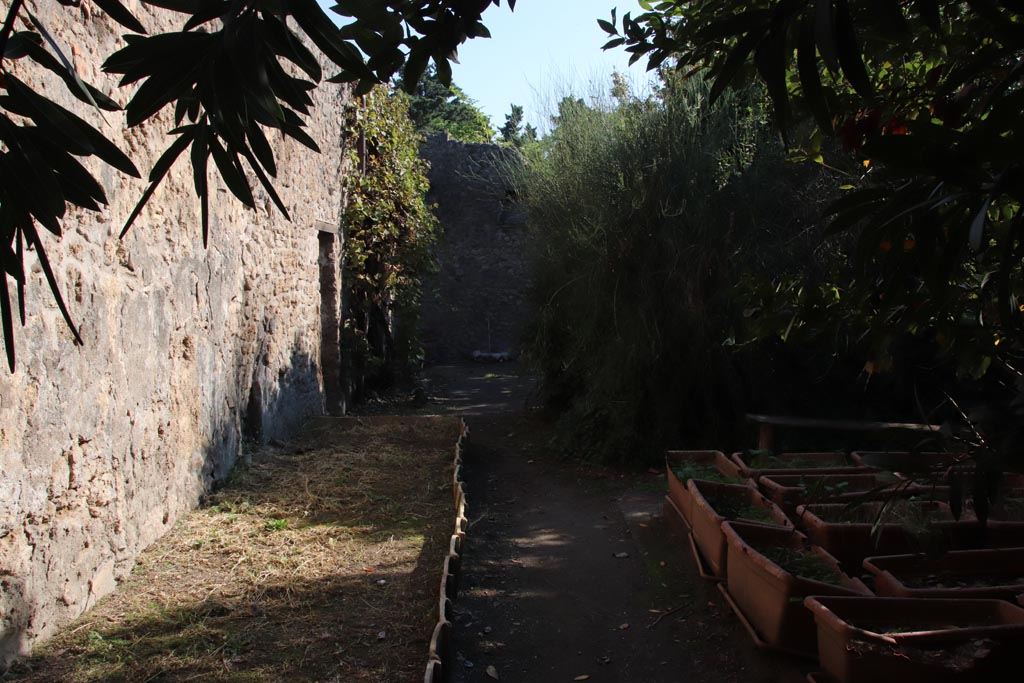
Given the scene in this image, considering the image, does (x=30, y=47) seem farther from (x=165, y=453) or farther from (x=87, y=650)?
(x=165, y=453)

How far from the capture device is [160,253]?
3979mm

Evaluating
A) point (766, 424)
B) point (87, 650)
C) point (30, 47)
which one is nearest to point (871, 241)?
point (30, 47)

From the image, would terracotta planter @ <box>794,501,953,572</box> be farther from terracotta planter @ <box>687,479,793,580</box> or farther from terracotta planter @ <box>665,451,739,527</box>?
terracotta planter @ <box>665,451,739,527</box>

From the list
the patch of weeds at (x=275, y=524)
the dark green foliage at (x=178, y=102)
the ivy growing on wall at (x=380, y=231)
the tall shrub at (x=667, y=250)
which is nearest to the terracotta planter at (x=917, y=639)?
the dark green foliage at (x=178, y=102)

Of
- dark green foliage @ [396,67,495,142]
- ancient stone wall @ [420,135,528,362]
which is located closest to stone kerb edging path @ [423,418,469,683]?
ancient stone wall @ [420,135,528,362]

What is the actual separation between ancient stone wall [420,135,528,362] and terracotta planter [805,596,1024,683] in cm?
1177

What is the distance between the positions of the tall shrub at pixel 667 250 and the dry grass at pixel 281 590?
6.17 feet

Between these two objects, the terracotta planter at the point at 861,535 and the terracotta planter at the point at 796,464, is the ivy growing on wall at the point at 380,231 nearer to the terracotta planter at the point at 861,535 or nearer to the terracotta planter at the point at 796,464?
the terracotta planter at the point at 796,464

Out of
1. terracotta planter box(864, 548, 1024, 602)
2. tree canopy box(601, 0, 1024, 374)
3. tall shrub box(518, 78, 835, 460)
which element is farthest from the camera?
tall shrub box(518, 78, 835, 460)

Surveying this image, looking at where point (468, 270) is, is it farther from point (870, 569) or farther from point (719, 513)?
point (870, 569)

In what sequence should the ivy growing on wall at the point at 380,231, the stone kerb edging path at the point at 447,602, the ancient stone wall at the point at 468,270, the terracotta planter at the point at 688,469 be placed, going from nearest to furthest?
1. the stone kerb edging path at the point at 447,602
2. the terracotta planter at the point at 688,469
3. the ivy growing on wall at the point at 380,231
4. the ancient stone wall at the point at 468,270

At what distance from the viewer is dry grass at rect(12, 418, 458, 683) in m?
2.74

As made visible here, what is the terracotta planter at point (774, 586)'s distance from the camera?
114 inches

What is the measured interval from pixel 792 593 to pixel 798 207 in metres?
3.85
